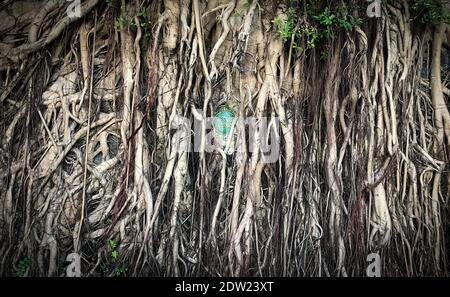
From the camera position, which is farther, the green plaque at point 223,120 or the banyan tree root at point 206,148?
the green plaque at point 223,120

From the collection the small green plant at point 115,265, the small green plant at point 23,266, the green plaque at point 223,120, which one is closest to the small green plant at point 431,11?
the green plaque at point 223,120

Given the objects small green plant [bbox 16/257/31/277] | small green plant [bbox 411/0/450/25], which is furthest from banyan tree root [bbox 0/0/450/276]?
small green plant [bbox 411/0/450/25]

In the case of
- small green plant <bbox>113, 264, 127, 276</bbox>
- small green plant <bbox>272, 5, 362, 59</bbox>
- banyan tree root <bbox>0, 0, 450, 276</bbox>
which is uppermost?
small green plant <bbox>272, 5, 362, 59</bbox>

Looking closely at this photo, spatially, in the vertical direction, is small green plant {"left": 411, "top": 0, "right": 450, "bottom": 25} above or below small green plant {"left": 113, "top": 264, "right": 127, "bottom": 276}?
above

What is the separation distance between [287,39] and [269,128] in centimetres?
58

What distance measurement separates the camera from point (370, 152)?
2.23 meters

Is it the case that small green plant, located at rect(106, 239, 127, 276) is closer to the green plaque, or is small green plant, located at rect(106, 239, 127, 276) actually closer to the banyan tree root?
the banyan tree root

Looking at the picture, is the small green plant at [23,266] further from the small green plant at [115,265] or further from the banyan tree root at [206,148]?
the small green plant at [115,265]

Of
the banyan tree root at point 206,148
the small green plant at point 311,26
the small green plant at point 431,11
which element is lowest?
the banyan tree root at point 206,148

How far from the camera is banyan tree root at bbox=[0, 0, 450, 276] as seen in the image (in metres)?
2.15

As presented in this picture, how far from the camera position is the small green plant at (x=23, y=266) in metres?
2.11
